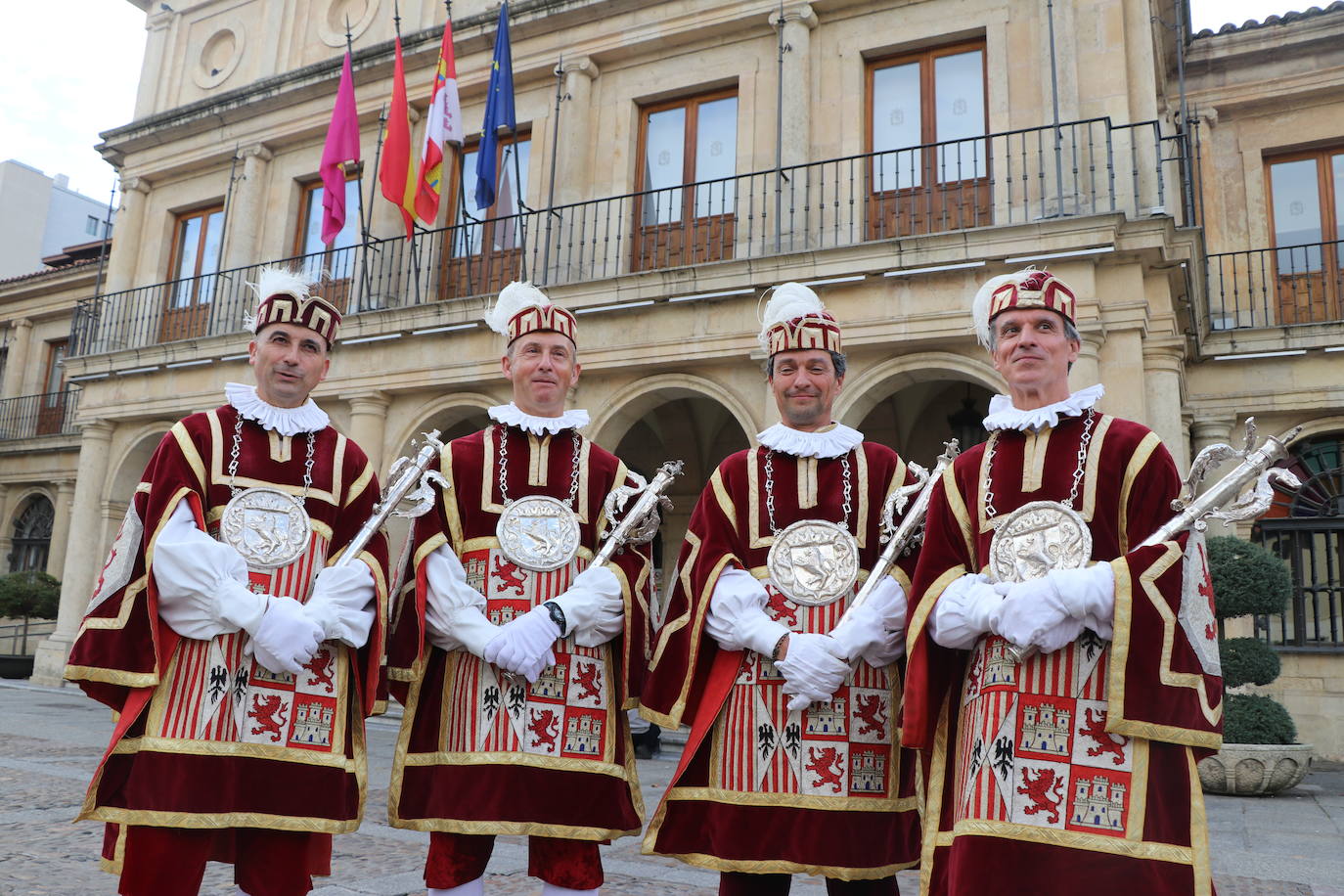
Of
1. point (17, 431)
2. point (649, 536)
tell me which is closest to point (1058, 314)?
point (649, 536)

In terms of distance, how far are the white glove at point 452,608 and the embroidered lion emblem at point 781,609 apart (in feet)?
2.84

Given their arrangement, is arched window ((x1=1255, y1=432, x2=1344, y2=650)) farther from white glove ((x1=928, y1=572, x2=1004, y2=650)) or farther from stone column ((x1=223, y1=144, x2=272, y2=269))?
stone column ((x1=223, y1=144, x2=272, y2=269))

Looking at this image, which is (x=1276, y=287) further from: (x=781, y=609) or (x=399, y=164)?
(x=781, y=609)

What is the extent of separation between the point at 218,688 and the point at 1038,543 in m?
2.34

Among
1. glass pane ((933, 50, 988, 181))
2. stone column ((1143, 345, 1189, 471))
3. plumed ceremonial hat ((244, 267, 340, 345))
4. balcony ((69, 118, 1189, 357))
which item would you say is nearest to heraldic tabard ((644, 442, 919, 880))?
plumed ceremonial hat ((244, 267, 340, 345))

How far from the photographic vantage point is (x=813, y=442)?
3.31 meters

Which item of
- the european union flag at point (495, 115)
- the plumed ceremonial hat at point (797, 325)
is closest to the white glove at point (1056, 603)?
the plumed ceremonial hat at point (797, 325)

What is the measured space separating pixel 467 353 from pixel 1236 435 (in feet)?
30.0

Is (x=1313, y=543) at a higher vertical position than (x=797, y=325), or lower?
higher

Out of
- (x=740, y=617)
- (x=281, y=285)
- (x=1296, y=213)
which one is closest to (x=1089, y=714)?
(x=740, y=617)

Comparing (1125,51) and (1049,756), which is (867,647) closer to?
(1049,756)

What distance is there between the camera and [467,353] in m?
11.8

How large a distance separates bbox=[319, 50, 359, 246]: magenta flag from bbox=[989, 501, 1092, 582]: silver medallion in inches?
466

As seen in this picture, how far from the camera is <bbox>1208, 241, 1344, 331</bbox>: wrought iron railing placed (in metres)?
12.4
